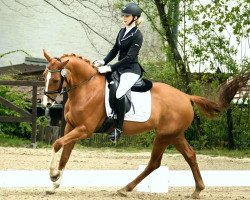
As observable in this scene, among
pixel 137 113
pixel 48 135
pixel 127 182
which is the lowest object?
pixel 48 135

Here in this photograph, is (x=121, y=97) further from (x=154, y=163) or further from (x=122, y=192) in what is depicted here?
(x=122, y=192)

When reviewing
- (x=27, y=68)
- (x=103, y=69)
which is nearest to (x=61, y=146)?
(x=103, y=69)

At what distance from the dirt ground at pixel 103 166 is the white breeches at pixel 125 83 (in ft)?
4.36

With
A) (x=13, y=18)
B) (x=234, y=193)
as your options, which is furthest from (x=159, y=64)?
(x=234, y=193)

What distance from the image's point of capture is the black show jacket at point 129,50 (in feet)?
31.6

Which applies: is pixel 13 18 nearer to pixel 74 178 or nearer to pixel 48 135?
pixel 48 135

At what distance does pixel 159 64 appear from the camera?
1877 centimetres

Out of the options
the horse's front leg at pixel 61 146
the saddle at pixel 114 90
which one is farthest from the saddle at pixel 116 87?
the horse's front leg at pixel 61 146

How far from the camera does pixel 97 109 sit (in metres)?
9.56

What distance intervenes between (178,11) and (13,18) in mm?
8059

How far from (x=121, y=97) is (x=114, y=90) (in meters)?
0.13

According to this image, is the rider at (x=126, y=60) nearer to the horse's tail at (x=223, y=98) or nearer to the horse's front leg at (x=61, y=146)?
the horse's front leg at (x=61, y=146)

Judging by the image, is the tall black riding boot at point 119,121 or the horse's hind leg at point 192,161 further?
the horse's hind leg at point 192,161

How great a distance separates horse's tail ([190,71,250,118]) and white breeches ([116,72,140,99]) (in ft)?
4.29
